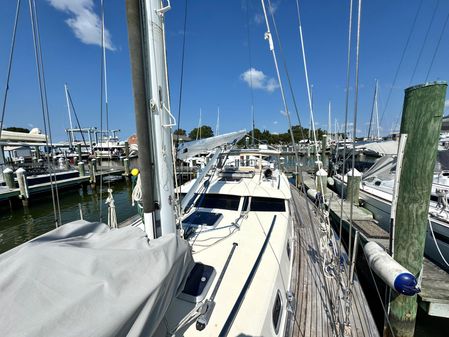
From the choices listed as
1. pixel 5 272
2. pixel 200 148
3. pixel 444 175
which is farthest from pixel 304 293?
pixel 444 175

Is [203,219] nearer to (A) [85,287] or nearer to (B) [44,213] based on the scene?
(A) [85,287]

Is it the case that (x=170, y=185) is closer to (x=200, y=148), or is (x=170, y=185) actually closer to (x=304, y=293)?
(x=200, y=148)

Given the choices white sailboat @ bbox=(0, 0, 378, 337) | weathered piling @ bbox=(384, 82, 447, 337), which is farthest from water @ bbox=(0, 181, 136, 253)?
weathered piling @ bbox=(384, 82, 447, 337)

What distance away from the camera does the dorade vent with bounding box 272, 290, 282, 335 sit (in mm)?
2277

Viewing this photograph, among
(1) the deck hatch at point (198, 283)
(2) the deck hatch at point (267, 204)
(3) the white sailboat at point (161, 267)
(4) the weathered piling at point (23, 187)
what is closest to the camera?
(3) the white sailboat at point (161, 267)

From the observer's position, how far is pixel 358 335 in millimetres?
2898

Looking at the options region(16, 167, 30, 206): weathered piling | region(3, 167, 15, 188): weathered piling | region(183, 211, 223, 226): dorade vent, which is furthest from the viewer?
region(3, 167, 15, 188): weathered piling

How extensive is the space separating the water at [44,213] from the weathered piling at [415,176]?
24.8 feet

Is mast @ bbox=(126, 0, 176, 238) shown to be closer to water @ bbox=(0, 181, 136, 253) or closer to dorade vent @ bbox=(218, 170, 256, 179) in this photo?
dorade vent @ bbox=(218, 170, 256, 179)

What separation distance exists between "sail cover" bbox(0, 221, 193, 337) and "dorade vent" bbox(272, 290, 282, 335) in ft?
4.18

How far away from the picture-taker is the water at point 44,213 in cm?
936

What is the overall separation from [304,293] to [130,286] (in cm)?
309

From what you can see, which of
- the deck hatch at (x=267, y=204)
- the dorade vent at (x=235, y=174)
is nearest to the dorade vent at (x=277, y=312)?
the deck hatch at (x=267, y=204)

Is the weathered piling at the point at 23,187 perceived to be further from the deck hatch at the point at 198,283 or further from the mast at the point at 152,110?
the deck hatch at the point at 198,283
